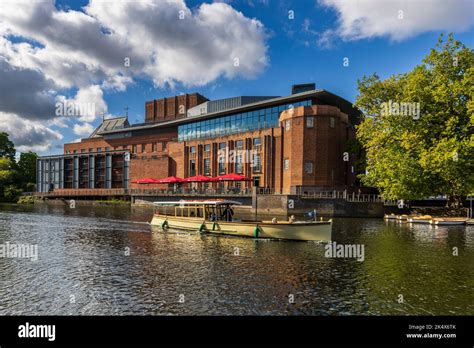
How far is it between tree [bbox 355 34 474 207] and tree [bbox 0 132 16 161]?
395ft

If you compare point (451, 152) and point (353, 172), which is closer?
point (451, 152)

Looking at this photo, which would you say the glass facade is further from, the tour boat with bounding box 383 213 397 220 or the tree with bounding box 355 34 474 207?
the tour boat with bounding box 383 213 397 220

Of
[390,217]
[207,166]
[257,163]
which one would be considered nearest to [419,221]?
[390,217]

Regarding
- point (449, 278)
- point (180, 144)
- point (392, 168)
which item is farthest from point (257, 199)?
point (449, 278)

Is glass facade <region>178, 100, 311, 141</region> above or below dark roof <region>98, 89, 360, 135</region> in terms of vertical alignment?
below

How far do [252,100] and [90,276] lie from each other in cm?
6355

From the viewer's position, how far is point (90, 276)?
1563 centimetres

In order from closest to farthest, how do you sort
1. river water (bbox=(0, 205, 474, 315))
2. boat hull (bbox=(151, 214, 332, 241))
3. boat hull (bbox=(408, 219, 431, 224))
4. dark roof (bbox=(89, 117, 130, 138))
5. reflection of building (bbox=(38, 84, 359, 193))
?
river water (bbox=(0, 205, 474, 315)) → boat hull (bbox=(151, 214, 332, 241)) → boat hull (bbox=(408, 219, 431, 224)) → reflection of building (bbox=(38, 84, 359, 193)) → dark roof (bbox=(89, 117, 130, 138))

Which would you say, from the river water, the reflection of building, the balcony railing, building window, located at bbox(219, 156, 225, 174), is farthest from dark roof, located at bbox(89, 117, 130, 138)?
the river water

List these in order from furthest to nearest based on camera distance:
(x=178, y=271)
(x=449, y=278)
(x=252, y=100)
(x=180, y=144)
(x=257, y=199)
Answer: (x=180, y=144)
(x=252, y=100)
(x=257, y=199)
(x=178, y=271)
(x=449, y=278)

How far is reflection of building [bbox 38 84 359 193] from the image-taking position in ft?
184
